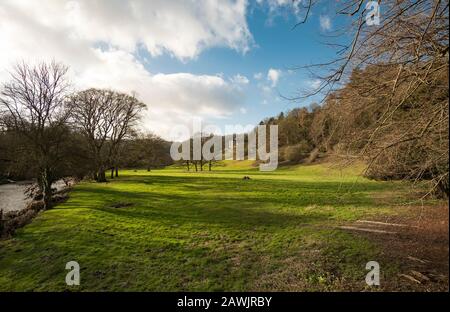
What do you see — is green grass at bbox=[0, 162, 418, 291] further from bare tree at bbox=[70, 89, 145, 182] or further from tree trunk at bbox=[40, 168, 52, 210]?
bare tree at bbox=[70, 89, 145, 182]

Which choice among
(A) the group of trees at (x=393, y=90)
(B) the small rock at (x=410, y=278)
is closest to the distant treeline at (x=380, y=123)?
(A) the group of trees at (x=393, y=90)

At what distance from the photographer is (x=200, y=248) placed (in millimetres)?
8234

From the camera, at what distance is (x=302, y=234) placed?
9.08 m

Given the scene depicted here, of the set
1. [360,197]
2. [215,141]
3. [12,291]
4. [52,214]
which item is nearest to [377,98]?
[12,291]

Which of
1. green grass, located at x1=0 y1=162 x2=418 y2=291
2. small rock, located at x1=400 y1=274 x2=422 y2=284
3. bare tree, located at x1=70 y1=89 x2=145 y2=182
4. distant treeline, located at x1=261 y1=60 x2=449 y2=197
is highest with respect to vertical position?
bare tree, located at x1=70 y1=89 x2=145 y2=182

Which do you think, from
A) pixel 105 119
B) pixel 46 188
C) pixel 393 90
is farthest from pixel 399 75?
pixel 105 119

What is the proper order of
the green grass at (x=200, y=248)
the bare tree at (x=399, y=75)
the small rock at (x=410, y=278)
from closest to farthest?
the bare tree at (x=399, y=75)
the small rock at (x=410, y=278)
the green grass at (x=200, y=248)

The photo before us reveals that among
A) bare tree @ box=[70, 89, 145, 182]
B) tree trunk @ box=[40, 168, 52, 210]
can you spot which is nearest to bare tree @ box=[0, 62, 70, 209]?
tree trunk @ box=[40, 168, 52, 210]

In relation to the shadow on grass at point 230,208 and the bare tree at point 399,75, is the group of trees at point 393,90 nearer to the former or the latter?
the bare tree at point 399,75

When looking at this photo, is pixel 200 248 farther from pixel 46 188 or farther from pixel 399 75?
pixel 46 188

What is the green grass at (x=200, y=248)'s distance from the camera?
5.91 meters

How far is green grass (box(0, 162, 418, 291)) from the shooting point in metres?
5.91

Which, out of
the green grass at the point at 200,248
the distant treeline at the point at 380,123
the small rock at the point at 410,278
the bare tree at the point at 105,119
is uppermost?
the bare tree at the point at 105,119
